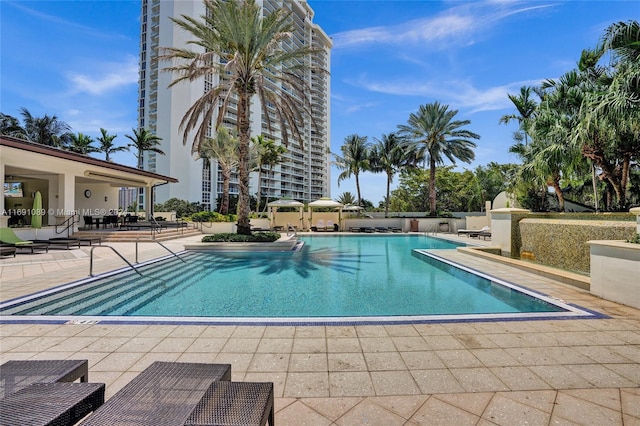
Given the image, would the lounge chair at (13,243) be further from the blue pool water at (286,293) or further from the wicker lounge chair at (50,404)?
the wicker lounge chair at (50,404)

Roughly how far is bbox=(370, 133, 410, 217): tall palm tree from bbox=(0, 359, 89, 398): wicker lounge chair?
26905mm

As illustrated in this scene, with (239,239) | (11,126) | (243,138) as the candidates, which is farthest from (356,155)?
(11,126)

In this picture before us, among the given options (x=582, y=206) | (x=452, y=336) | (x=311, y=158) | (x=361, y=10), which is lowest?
(x=452, y=336)

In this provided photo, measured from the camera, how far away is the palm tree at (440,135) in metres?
24.9

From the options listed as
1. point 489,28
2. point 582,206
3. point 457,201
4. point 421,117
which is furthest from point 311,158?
point 489,28

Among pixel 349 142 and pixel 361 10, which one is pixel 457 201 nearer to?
pixel 349 142

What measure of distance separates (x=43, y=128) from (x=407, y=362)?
41.2 metres

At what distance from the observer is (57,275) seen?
24.0ft

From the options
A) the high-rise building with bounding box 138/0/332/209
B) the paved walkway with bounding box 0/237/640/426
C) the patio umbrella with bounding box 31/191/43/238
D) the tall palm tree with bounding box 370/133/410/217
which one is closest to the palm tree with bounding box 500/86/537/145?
the tall palm tree with bounding box 370/133/410/217

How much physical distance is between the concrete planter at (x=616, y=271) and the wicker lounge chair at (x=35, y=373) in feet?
23.6

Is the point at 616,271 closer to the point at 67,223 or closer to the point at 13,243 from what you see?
the point at 13,243

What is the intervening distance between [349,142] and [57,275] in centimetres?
2651

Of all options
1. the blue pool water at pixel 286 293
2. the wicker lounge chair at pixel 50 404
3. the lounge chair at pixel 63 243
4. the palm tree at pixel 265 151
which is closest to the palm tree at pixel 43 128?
the palm tree at pixel 265 151

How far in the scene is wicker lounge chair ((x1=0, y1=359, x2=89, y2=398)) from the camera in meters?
1.89
